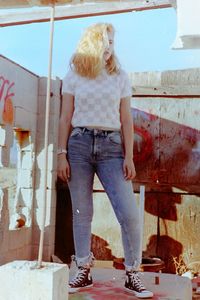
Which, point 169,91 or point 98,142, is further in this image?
point 169,91

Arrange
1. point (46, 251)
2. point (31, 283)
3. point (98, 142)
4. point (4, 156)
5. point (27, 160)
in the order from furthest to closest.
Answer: point (27, 160) < point (46, 251) < point (4, 156) < point (98, 142) < point (31, 283)

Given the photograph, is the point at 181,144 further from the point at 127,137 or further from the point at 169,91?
the point at 127,137

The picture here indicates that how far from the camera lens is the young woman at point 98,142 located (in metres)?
3.34

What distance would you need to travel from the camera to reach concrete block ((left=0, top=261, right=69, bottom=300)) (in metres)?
2.09

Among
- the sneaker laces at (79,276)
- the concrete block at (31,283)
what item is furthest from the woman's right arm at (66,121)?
the concrete block at (31,283)

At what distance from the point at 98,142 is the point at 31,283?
4.63ft

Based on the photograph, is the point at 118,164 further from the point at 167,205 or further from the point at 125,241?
the point at 167,205

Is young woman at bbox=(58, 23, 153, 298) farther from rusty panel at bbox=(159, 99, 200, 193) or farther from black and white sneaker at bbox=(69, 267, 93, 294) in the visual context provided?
rusty panel at bbox=(159, 99, 200, 193)

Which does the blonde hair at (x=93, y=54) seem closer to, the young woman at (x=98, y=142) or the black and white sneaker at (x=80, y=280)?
the young woman at (x=98, y=142)

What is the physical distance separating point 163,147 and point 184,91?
2.69 ft

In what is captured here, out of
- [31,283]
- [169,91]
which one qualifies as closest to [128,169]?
[31,283]

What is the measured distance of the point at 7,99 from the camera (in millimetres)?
5812

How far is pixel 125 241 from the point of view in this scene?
338 centimetres

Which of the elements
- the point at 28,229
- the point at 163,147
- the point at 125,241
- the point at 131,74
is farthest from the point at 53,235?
the point at 125,241
